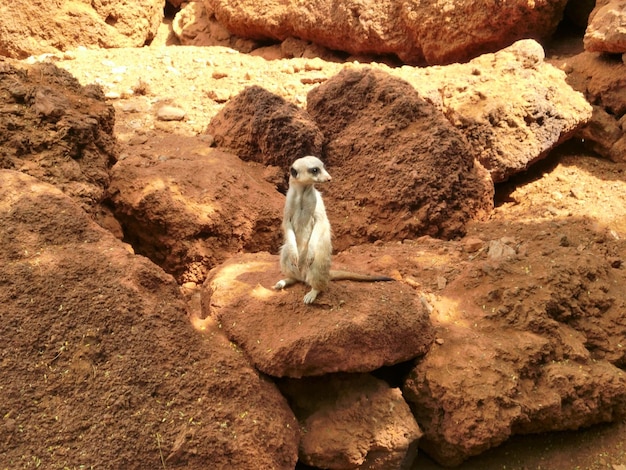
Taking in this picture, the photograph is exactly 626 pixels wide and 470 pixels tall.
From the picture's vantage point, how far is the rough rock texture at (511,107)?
17.1 feet

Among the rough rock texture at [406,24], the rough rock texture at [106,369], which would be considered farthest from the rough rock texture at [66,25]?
the rough rock texture at [106,369]

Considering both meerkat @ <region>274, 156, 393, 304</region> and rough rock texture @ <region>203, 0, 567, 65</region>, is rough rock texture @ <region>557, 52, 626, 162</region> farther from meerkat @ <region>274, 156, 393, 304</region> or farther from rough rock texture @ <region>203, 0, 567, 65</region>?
meerkat @ <region>274, 156, 393, 304</region>

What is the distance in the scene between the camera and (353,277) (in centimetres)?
338

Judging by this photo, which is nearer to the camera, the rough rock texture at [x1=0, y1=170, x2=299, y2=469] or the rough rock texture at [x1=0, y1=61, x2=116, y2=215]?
the rough rock texture at [x1=0, y1=170, x2=299, y2=469]

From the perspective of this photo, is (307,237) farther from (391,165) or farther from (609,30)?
(609,30)

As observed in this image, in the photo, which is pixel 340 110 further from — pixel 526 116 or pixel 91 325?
pixel 91 325

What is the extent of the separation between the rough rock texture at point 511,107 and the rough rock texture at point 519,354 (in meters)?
1.51

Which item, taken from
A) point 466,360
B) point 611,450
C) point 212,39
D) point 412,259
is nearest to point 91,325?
point 466,360

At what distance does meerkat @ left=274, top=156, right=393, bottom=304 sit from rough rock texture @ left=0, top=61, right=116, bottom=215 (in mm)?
1200

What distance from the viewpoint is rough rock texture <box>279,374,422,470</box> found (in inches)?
116

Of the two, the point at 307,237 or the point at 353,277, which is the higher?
the point at 307,237

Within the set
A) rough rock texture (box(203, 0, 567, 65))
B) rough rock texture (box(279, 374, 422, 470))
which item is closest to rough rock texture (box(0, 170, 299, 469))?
rough rock texture (box(279, 374, 422, 470))

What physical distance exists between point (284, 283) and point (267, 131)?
5.72ft

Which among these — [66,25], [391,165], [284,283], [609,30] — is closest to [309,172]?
[284,283]
